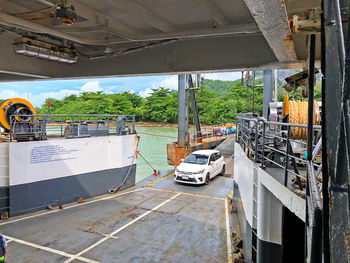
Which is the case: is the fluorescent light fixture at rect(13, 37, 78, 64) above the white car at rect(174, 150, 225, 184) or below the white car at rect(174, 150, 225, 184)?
above

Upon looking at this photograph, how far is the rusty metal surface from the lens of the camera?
23.9ft

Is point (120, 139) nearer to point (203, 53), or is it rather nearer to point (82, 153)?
point (82, 153)

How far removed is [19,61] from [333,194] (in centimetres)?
1098

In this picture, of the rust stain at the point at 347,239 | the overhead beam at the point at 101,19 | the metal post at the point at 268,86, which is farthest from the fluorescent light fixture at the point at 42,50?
the metal post at the point at 268,86

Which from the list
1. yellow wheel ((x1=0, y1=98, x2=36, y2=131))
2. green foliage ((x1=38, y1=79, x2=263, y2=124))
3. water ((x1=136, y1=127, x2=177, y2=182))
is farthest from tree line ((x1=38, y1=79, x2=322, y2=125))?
yellow wheel ((x1=0, y1=98, x2=36, y2=131))

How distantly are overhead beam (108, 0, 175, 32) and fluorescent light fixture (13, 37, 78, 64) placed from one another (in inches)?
152

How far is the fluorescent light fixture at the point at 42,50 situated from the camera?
312 inches

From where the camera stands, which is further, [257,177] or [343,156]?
[257,177]

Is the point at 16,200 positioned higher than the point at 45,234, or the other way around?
the point at 16,200

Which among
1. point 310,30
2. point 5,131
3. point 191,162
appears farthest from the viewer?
point 191,162

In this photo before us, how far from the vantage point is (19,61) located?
9.45 metres

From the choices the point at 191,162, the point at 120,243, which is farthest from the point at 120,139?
the point at 120,243

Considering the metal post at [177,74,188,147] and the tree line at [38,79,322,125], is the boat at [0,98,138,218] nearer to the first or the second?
the metal post at [177,74,188,147]

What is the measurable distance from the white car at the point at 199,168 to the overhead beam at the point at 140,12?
929 cm
